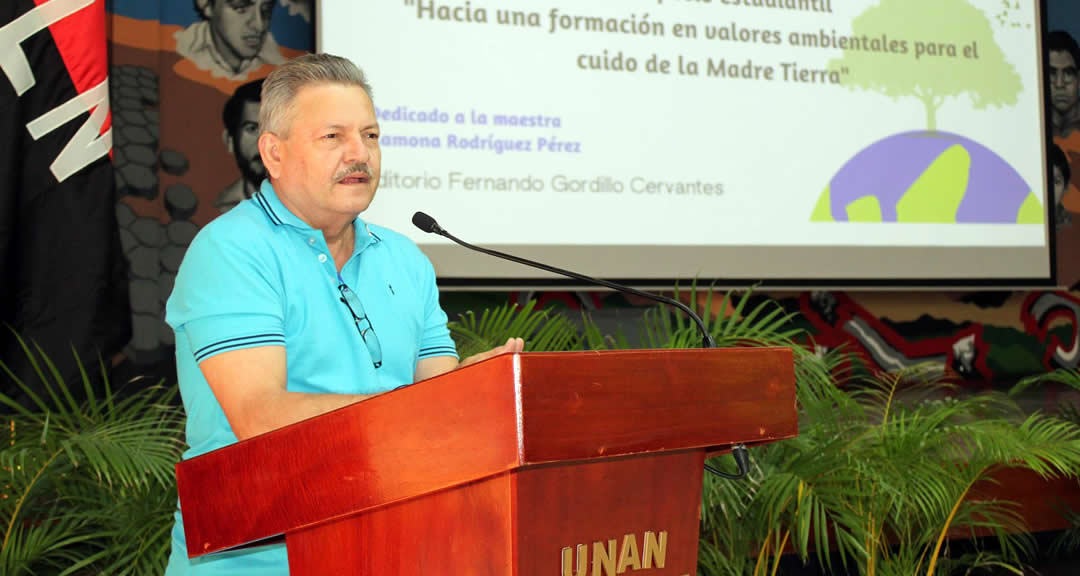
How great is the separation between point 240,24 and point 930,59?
284 centimetres

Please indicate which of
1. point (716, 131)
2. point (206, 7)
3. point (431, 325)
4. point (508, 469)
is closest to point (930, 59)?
point (716, 131)

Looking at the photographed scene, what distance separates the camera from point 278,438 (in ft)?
2.95

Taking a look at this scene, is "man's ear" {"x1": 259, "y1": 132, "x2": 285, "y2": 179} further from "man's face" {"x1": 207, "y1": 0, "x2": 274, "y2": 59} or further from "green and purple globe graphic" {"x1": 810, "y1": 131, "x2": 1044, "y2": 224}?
"green and purple globe graphic" {"x1": 810, "y1": 131, "x2": 1044, "y2": 224}

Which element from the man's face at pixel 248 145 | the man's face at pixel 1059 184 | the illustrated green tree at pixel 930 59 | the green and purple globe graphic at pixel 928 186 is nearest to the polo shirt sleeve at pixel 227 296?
the man's face at pixel 248 145

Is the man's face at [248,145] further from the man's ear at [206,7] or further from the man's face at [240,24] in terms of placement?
the man's ear at [206,7]

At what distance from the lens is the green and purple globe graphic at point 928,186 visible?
4.05 meters

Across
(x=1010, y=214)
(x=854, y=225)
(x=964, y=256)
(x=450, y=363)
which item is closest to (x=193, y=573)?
(x=450, y=363)

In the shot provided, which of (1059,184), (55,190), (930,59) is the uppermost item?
(930,59)

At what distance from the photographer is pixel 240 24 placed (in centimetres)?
354

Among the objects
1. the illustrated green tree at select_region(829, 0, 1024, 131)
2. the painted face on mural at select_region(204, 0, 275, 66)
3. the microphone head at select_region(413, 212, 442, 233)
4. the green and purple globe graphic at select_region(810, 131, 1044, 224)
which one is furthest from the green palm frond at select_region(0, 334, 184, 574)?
the illustrated green tree at select_region(829, 0, 1024, 131)

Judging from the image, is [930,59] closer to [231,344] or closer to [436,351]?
[436,351]

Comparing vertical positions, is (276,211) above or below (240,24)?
below

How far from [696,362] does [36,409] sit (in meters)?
2.68

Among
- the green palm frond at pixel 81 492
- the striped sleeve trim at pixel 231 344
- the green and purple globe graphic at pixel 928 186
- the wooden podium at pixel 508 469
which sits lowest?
the green palm frond at pixel 81 492
